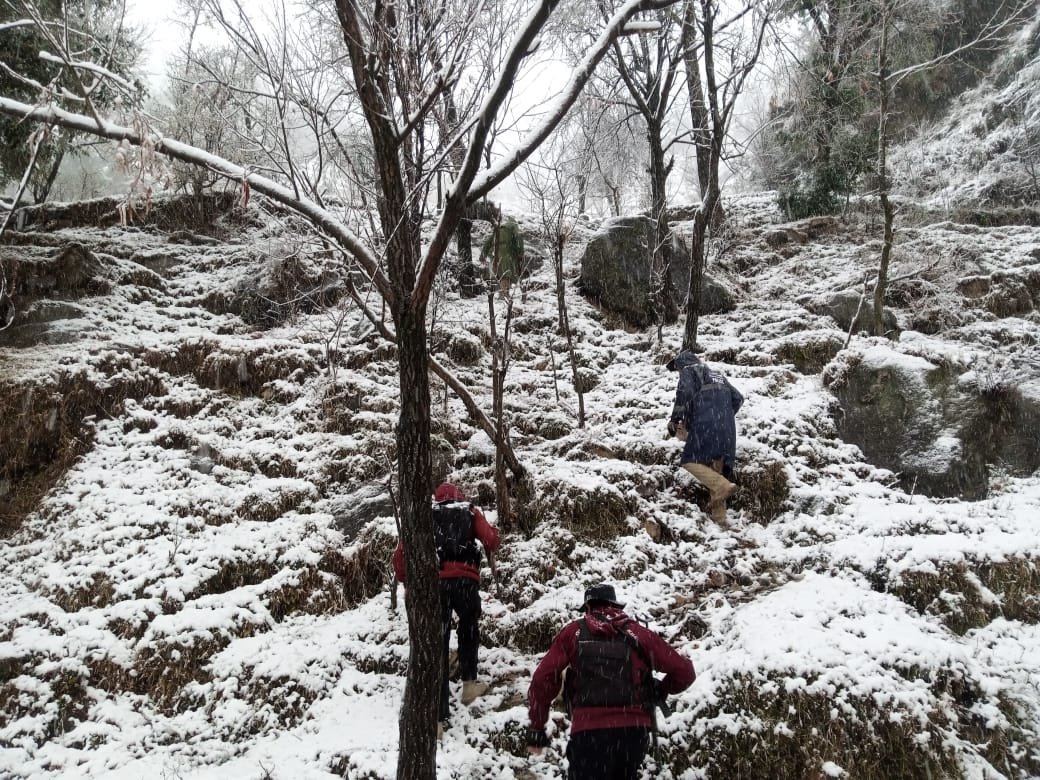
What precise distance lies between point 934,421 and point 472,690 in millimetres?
6991

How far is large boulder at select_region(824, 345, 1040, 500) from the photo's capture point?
6.77 meters

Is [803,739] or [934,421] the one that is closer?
[803,739]

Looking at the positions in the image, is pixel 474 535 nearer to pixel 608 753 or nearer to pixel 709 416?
pixel 608 753

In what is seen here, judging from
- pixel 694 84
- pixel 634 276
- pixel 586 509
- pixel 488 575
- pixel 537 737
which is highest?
pixel 694 84

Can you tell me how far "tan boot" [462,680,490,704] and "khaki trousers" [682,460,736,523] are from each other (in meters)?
3.45

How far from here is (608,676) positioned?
335cm

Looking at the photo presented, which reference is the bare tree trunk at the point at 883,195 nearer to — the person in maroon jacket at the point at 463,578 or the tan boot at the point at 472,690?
the person in maroon jacket at the point at 463,578

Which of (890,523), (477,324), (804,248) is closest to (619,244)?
(477,324)

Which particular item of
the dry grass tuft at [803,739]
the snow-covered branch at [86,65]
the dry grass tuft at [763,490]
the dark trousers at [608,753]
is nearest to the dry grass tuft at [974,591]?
the dry grass tuft at [803,739]

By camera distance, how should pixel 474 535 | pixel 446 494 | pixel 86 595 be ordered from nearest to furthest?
pixel 474 535 → pixel 446 494 → pixel 86 595

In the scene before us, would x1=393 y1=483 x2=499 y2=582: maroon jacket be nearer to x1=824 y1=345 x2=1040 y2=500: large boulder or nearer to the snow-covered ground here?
the snow-covered ground

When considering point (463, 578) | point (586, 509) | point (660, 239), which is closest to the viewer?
point (463, 578)

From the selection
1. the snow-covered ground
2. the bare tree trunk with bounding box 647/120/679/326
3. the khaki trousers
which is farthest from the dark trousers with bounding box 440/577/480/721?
the bare tree trunk with bounding box 647/120/679/326

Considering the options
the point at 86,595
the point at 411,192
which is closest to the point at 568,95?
the point at 411,192
